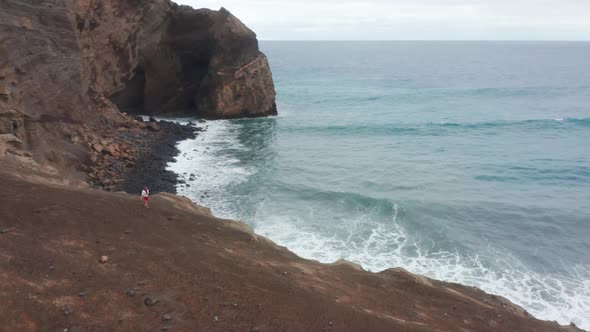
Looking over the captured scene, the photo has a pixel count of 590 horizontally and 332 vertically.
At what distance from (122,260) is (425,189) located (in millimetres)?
21490

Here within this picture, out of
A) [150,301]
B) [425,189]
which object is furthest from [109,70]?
[150,301]

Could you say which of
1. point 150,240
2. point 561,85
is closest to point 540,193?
point 150,240

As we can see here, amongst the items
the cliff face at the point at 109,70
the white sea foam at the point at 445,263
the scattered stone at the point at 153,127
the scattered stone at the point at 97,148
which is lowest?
the white sea foam at the point at 445,263

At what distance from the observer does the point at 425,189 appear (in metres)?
29.5

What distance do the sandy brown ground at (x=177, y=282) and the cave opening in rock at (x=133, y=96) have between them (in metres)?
33.7

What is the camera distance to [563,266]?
20750mm

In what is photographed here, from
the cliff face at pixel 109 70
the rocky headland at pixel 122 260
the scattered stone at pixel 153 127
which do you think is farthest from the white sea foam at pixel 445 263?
the scattered stone at pixel 153 127

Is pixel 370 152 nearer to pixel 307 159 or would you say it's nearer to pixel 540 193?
pixel 307 159

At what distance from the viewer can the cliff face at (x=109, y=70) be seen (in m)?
25.9

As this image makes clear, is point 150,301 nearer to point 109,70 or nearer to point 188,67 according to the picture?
point 109,70

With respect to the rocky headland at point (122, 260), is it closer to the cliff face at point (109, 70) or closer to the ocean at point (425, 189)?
the cliff face at point (109, 70)

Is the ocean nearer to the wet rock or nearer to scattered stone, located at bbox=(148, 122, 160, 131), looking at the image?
scattered stone, located at bbox=(148, 122, 160, 131)

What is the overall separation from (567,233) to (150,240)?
66.7 ft

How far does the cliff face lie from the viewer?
25906 millimetres
